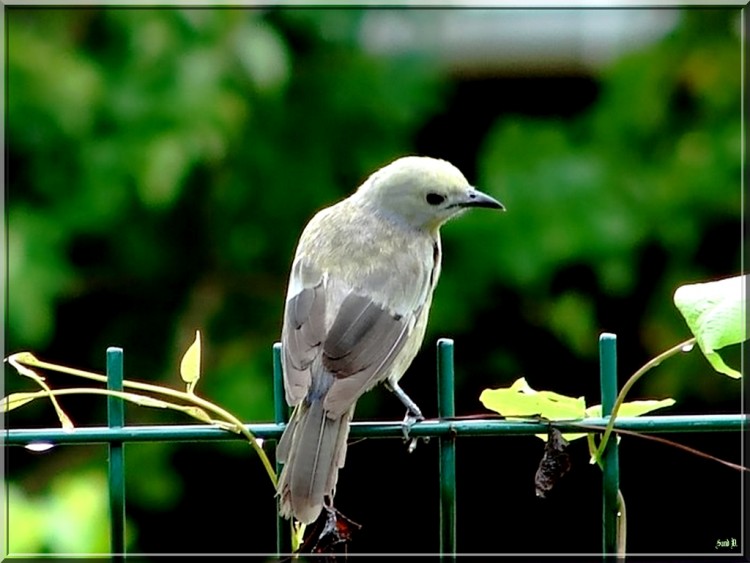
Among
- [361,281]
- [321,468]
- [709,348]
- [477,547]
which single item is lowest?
[477,547]

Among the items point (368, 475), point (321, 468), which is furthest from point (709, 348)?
point (368, 475)

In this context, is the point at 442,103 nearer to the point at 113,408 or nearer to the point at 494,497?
the point at 494,497

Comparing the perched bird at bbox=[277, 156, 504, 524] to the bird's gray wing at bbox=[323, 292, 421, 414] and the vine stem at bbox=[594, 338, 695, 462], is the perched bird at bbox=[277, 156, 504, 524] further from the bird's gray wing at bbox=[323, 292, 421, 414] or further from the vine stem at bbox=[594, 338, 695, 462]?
the vine stem at bbox=[594, 338, 695, 462]

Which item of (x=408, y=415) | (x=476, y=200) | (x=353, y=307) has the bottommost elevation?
(x=408, y=415)

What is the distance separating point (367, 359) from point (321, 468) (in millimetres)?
578

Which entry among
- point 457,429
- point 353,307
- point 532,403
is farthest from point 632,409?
point 353,307

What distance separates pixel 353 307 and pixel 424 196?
58cm

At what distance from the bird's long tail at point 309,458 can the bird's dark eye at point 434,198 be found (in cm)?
104

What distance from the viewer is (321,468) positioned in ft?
8.62

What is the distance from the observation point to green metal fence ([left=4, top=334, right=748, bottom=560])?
95.2 inches

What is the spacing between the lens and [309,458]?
263cm

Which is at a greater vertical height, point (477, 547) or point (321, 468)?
point (321, 468)

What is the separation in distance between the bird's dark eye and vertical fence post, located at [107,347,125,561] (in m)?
1.50

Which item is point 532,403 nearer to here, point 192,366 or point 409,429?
point 409,429
